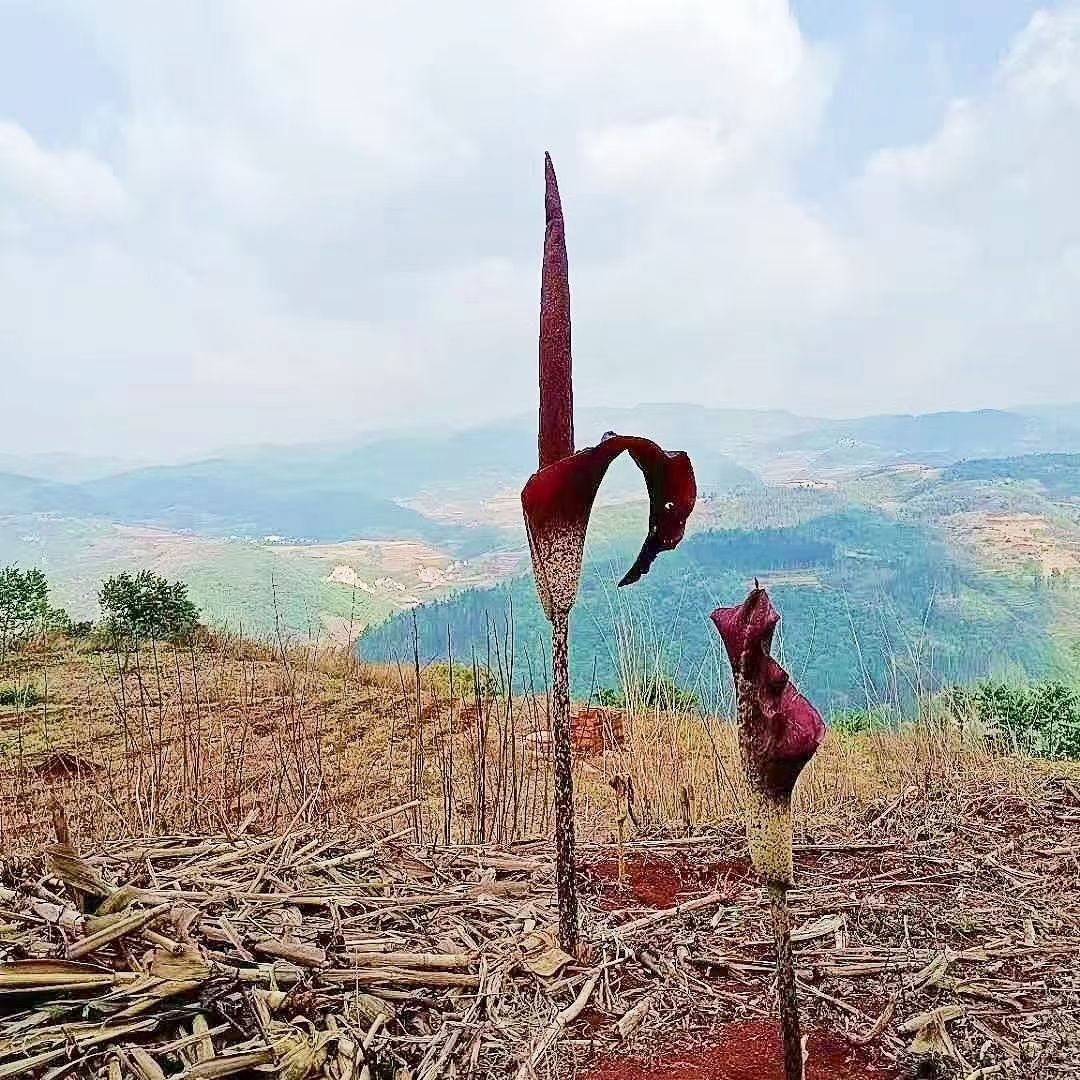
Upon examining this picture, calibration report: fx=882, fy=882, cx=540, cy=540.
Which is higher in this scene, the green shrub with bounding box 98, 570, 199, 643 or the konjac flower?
the konjac flower

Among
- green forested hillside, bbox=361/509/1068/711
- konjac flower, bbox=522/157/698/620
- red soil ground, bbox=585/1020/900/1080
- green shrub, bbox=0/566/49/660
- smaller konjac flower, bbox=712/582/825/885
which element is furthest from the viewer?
green shrub, bbox=0/566/49/660

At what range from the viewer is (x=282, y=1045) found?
1491mm

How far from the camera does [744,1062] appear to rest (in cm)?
155

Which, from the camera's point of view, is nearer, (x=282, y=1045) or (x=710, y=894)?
(x=282, y=1045)

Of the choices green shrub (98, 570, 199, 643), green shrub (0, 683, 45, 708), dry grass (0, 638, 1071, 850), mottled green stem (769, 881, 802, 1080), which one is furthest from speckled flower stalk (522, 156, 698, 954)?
green shrub (98, 570, 199, 643)

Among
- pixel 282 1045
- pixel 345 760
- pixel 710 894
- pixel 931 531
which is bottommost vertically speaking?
pixel 345 760

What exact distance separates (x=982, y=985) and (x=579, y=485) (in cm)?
143

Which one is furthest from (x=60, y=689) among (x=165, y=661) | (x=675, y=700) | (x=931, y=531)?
(x=931, y=531)

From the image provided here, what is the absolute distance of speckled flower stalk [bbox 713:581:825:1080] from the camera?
1.17 metres

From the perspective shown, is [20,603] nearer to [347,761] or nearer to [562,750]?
[347,761]

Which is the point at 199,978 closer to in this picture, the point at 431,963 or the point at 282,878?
the point at 431,963

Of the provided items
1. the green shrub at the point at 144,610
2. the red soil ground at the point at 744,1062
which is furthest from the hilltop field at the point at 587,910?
the green shrub at the point at 144,610

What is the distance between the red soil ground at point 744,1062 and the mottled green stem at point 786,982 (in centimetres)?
23

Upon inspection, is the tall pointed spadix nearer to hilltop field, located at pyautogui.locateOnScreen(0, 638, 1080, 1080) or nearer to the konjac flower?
the konjac flower
